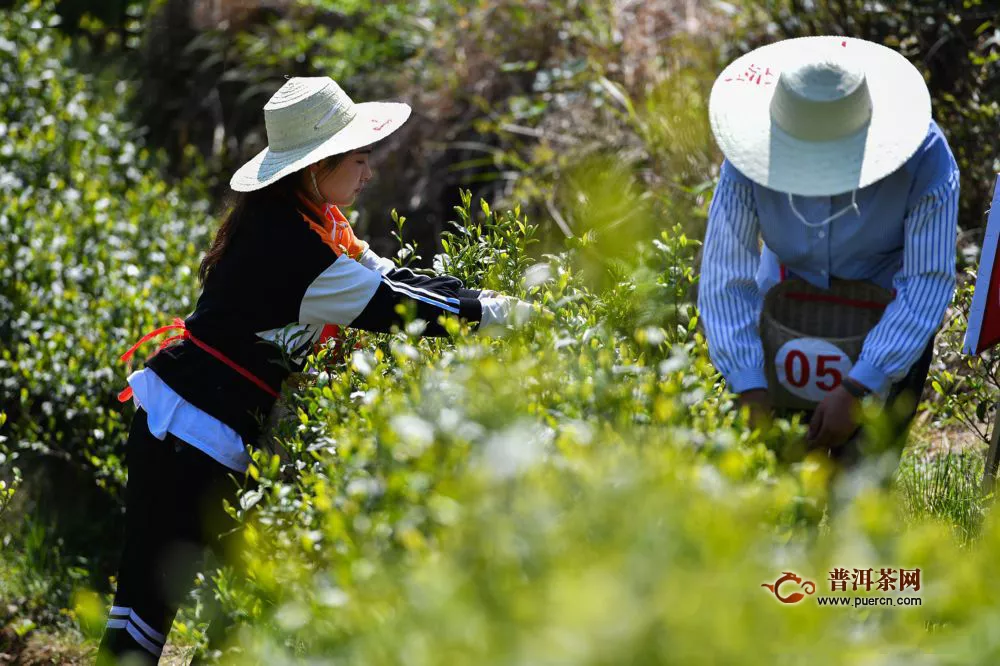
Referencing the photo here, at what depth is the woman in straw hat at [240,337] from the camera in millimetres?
2932

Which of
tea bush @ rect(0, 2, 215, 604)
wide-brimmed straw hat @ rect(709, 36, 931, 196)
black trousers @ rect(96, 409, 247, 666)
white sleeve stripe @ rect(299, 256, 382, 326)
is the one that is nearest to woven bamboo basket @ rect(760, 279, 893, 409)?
wide-brimmed straw hat @ rect(709, 36, 931, 196)

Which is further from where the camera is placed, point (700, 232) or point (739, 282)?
point (700, 232)

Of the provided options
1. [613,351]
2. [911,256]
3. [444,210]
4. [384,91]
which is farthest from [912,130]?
[384,91]

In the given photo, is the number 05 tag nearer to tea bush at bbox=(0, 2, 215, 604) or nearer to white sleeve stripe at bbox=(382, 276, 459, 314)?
white sleeve stripe at bbox=(382, 276, 459, 314)

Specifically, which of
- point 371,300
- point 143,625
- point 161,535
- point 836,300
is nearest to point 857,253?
point 836,300

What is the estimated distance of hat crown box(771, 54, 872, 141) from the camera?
94.7 inches

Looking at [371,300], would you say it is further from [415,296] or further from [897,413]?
[897,413]

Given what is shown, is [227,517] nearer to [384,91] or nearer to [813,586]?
[813,586]

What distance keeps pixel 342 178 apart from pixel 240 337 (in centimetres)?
51

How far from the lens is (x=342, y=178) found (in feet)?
10.1

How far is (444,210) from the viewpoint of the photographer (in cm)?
664

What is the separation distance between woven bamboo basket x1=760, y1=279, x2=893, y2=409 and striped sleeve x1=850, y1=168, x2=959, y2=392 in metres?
0.14

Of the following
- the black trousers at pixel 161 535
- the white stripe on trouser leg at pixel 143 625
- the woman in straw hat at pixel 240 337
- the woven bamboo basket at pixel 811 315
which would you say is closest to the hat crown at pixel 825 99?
the woven bamboo basket at pixel 811 315

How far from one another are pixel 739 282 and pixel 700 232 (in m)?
2.39
